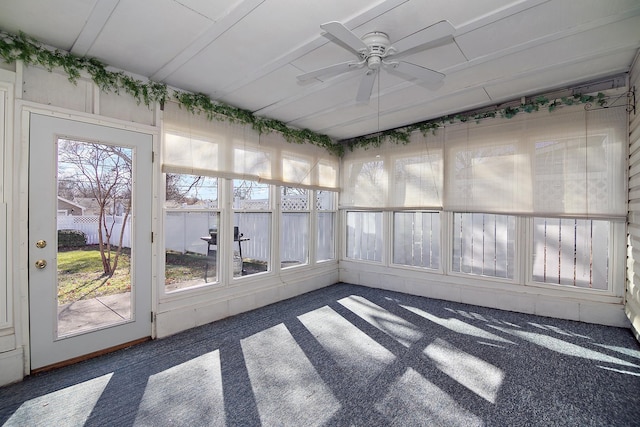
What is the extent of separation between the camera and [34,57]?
230cm

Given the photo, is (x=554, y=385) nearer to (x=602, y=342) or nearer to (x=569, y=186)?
(x=602, y=342)

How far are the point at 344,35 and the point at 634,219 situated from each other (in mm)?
3376

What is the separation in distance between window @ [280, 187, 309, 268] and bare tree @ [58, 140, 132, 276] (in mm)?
2042

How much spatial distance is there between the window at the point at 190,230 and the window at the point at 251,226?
11.9 inches

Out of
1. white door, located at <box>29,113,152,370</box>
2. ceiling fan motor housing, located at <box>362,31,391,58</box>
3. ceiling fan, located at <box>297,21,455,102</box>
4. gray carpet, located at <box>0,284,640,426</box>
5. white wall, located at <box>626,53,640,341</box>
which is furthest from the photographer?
white wall, located at <box>626,53,640,341</box>

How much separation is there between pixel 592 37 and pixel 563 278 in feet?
8.59

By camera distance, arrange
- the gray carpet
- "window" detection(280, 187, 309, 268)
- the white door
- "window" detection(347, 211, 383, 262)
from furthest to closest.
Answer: "window" detection(347, 211, 383, 262) → "window" detection(280, 187, 309, 268) → the white door → the gray carpet

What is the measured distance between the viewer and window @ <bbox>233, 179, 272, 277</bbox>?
12.5ft

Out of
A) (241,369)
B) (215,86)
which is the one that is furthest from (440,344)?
(215,86)

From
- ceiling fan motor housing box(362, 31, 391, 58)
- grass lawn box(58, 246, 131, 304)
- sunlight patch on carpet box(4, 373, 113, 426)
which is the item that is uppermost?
ceiling fan motor housing box(362, 31, 391, 58)

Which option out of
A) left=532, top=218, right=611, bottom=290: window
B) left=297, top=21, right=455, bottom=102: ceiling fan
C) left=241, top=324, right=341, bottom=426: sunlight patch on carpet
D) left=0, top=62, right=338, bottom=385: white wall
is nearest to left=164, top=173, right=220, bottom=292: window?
left=0, top=62, right=338, bottom=385: white wall

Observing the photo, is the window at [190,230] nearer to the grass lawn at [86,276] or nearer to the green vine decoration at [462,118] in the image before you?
the grass lawn at [86,276]

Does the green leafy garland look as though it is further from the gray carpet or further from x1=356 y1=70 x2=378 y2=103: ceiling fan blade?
the gray carpet

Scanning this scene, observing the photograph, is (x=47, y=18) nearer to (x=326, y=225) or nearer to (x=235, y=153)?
(x=235, y=153)
